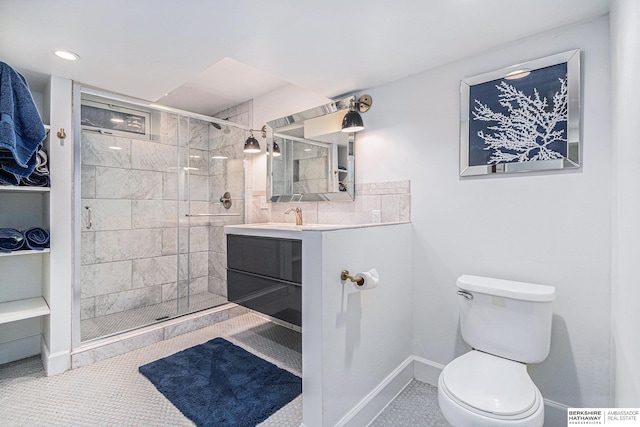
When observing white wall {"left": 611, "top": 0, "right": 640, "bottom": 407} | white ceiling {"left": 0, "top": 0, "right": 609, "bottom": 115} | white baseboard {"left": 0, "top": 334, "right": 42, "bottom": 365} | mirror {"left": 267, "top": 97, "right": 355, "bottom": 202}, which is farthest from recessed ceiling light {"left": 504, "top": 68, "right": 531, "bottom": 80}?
white baseboard {"left": 0, "top": 334, "right": 42, "bottom": 365}

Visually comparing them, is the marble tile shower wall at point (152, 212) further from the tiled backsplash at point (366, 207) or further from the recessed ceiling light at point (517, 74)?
the recessed ceiling light at point (517, 74)

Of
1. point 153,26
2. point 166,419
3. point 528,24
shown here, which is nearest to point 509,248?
point 528,24

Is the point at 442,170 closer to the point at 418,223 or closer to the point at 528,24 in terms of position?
the point at 418,223

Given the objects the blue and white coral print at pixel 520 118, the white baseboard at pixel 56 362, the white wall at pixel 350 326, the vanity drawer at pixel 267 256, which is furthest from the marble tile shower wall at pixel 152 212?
the blue and white coral print at pixel 520 118

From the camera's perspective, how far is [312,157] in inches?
106

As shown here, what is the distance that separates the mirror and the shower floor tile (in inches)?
53.9

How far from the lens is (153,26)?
154 centimetres

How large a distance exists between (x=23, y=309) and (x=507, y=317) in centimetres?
318

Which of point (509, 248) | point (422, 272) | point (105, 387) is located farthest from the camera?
point (422, 272)

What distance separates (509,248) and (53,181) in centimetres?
311

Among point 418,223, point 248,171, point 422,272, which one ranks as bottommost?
point 422,272

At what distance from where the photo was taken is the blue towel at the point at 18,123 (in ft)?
5.06

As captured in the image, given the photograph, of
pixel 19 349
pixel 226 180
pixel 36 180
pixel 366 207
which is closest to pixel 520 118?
pixel 366 207

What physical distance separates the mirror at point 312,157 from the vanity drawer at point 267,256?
71cm
